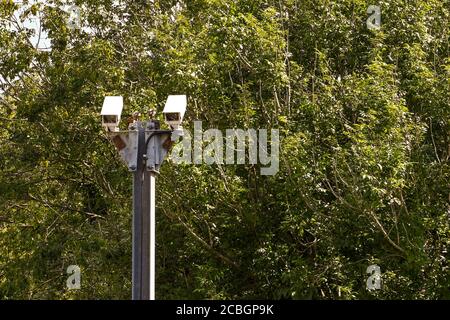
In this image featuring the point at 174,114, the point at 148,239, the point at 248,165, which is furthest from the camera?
the point at 248,165

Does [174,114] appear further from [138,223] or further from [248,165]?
[248,165]

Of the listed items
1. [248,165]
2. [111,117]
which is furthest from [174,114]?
[248,165]

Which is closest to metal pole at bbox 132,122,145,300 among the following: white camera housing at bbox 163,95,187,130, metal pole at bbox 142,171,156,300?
metal pole at bbox 142,171,156,300

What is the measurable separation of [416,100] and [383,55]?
659 millimetres

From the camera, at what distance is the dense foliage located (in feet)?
34.2

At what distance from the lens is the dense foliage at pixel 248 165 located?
1042 centimetres

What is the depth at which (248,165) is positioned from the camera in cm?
1121

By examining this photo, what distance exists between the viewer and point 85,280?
39.8 ft

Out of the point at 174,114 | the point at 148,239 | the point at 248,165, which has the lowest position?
the point at 148,239

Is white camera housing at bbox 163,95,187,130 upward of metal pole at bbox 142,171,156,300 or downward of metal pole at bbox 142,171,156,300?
upward

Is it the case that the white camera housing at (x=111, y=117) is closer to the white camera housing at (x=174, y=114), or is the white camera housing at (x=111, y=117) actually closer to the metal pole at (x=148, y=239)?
the white camera housing at (x=174, y=114)

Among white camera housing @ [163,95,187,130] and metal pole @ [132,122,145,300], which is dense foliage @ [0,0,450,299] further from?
metal pole @ [132,122,145,300]

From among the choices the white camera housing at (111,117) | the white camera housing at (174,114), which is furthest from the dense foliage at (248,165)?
the white camera housing at (111,117)

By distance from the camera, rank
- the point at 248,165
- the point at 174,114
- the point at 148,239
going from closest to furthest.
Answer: the point at 148,239 < the point at 174,114 < the point at 248,165
